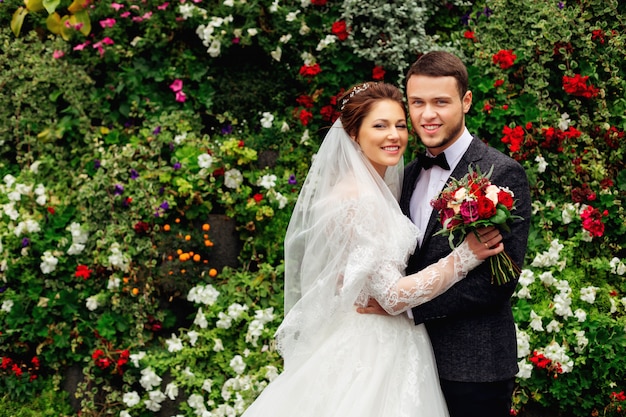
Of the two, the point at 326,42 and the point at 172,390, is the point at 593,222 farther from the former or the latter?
the point at 172,390

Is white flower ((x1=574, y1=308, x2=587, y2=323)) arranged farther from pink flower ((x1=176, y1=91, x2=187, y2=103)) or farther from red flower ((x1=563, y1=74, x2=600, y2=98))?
pink flower ((x1=176, y1=91, x2=187, y2=103))

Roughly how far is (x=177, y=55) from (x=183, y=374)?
9.06 feet

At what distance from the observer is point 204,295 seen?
460 centimetres

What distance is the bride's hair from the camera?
3.28m

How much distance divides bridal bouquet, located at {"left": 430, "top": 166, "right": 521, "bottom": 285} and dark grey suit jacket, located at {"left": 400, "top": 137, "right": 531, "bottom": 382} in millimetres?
208

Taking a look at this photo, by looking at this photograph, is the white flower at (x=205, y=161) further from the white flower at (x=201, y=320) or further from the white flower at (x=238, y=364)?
the white flower at (x=238, y=364)

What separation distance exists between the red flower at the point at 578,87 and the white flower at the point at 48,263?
12.8 feet

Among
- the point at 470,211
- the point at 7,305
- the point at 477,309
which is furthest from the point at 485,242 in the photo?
the point at 7,305

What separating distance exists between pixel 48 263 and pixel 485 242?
3220mm

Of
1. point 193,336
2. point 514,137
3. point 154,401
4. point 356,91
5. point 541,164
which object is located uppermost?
point 356,91

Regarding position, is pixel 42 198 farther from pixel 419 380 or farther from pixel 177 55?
pixel 419 380

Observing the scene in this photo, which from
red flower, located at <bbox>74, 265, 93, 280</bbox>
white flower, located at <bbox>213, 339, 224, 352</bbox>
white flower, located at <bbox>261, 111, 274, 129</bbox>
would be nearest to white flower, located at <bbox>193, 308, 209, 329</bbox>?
white flower, located at <bbox>213, 339, 224, 352</bbox>

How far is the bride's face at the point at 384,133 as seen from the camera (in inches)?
127

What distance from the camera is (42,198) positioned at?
493 cm
